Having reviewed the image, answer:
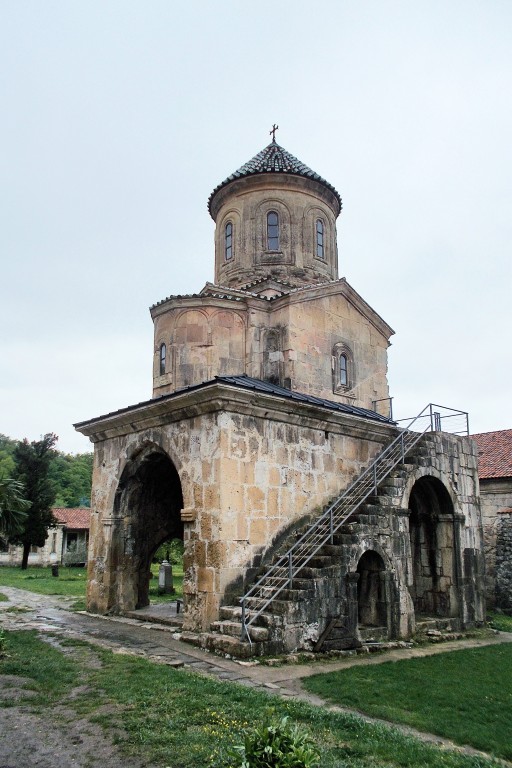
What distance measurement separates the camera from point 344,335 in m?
17.1

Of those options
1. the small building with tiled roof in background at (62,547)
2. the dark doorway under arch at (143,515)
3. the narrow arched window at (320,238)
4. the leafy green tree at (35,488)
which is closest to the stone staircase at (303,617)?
the dark doorway under arch at (143,515)

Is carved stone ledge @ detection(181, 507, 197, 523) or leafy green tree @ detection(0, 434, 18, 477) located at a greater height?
leafy green tree @ detection(0, 434, 18, 477)

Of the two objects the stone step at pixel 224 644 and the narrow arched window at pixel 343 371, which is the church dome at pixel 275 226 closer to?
the narrow arched window at pixel 343 371

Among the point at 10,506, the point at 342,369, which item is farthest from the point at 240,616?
the point at 342,369

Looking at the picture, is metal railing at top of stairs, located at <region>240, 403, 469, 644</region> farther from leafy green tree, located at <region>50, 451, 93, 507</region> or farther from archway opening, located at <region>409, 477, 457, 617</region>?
leafy green tree, located at <region>50, 451, 93, 507</region>

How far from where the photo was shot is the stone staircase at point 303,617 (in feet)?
32.0

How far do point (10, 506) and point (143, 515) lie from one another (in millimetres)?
3071

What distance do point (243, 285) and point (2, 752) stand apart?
552 inches

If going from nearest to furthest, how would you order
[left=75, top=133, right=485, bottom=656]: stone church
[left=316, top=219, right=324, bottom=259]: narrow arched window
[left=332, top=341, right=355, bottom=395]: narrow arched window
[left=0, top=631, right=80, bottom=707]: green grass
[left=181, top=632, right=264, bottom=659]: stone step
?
[left=0, top=631, right=80, bottom=707]: green grass
[left=181, top=632, right=264, bottom=659]: stone step
[left=75, top=133, right=485, bottom=656]: stone church
[left=332, top=341, right=355, bottom=395]: narrow arched window
[left=316, top=219, right=324, bottom=259]: narrow arched window

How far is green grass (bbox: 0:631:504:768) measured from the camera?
5.37 meters

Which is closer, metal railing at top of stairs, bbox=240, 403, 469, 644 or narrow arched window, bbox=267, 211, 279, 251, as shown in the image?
metal railing at top of stairs, bbox=240, 403, 469, 644

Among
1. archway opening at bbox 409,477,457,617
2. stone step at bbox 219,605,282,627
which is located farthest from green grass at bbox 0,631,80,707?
archway opening at bbox 409,477,457,617

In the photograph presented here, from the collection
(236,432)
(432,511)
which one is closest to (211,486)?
(236,432)

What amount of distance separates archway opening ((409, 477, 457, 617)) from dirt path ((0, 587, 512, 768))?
131cm
